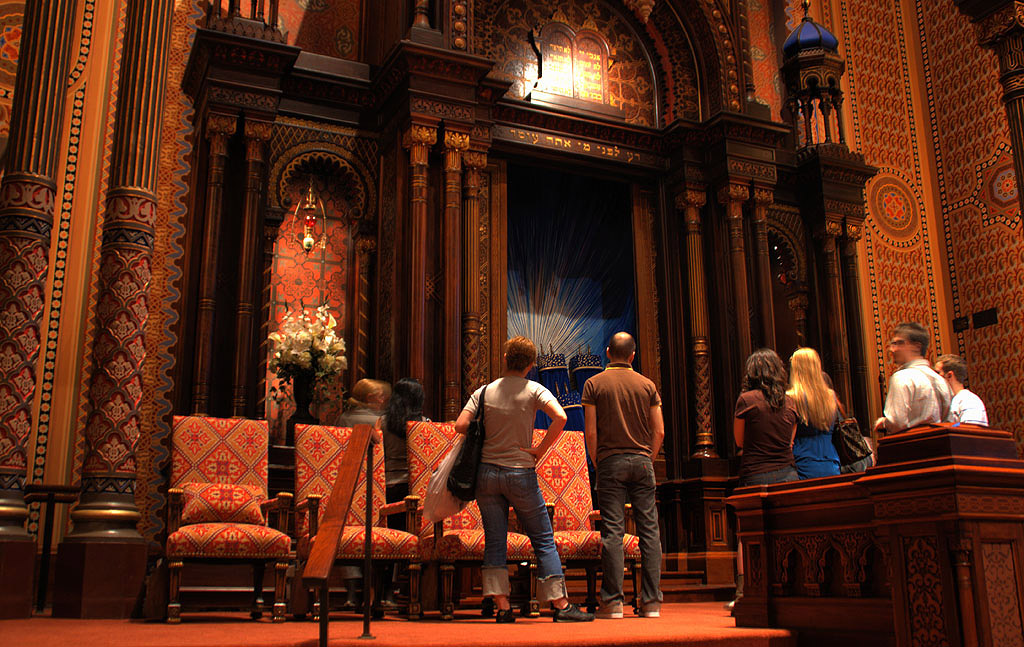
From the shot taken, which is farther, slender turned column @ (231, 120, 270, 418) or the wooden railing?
slender turned column @ (231, 120, 270, 418)

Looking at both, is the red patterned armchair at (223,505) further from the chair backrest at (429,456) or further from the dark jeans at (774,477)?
the dark jeans at (774,477)

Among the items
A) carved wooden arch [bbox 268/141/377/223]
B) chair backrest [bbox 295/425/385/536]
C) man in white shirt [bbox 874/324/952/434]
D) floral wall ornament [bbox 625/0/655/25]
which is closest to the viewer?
man in white shirt [bbox 874/324/952/434]

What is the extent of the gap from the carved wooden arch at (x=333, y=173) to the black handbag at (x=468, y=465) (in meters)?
3.52

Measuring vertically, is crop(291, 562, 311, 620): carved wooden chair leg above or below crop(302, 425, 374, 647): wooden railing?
below

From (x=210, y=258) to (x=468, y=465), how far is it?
326cm

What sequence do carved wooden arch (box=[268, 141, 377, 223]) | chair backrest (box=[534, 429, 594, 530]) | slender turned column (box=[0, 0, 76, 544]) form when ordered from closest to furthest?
slender turned column (box=[0, 0, 76, 544])
chair backrest (box=[534, 429, 594, 530])
carved wooden arch (box=[268, 141, 377, 223])

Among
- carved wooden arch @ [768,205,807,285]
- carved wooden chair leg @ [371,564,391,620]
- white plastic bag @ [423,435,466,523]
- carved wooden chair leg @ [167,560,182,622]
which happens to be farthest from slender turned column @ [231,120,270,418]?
carved wooden arch @ [768,205,807,285]

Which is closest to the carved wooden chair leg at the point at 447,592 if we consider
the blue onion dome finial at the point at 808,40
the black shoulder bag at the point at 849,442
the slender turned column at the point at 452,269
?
the black shoulder bag at the point at 849,442

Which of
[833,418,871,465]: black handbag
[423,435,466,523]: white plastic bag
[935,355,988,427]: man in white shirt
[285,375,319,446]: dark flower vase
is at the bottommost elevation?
[423,435,466,523]: white plastic bag

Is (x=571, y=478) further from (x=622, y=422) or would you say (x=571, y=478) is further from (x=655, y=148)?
(x=655, y=148)

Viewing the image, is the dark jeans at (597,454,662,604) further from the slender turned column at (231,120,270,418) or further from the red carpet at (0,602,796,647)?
the slender turned column at (231,120,270,418)

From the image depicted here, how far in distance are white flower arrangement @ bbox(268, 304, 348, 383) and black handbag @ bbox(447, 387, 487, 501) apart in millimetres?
2554

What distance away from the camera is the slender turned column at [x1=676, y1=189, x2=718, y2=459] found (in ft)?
25.8

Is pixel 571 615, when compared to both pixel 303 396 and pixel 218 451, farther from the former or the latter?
pixel 303 396
